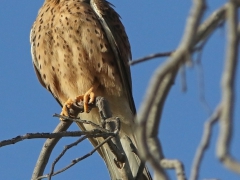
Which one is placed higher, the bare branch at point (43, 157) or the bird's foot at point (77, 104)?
the bird's foot at point (77, 104)

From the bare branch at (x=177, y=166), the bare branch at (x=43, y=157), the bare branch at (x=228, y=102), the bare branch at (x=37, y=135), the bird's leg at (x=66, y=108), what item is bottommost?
the bare branch at (x=228, y=102)

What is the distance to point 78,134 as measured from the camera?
3.11 meters

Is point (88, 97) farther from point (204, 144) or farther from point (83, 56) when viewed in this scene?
point (204, 144)

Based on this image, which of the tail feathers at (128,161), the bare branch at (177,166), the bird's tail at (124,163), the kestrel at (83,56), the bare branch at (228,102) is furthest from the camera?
the kestrel at (83,56)

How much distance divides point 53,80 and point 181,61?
4.30 metres

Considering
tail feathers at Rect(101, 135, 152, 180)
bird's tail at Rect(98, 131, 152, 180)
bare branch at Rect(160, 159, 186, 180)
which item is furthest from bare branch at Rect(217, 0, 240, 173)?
tail feathers at Rect(101, 135, 152, 180)

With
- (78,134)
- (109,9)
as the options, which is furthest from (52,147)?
(109,9)

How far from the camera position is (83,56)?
5262 millimetres

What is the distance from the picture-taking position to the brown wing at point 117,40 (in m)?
5.48

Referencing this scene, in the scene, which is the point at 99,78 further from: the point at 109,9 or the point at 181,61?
the point at 181,61

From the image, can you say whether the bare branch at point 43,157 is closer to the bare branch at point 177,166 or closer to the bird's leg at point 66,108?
the bird's leg at point 66,108

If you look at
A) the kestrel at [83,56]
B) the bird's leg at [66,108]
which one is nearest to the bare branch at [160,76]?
the bird's leg at [66,108]

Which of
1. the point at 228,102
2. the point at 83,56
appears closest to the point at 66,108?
the point at 83,56

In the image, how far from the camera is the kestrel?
5.28m
